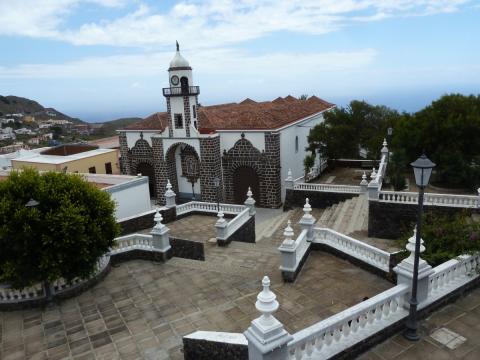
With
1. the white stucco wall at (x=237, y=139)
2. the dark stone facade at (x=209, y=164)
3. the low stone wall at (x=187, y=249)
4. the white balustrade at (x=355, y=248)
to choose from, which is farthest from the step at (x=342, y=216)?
the dark stone facade at (x=209, y=164)

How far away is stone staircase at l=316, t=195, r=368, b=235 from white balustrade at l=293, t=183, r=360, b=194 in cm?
72

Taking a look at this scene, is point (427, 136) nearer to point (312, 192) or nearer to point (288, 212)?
point (312, 192)

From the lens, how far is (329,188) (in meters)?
21.7

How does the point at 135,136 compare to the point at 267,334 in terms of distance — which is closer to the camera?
the point at 267,334

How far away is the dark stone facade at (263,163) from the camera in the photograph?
80.6 feet

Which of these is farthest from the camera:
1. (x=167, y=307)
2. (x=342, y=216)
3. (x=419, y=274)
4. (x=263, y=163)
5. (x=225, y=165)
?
(x=225, y=165)

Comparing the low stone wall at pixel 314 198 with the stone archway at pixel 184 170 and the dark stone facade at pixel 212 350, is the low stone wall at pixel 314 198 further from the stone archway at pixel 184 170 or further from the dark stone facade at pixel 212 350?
the dark stone facade at pixel 212 350

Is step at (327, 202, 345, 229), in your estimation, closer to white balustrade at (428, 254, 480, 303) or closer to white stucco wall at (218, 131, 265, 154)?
white stucco wall at (218, 131, 265, 154)

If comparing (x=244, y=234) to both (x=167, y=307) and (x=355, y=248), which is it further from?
(x=167, y=307)

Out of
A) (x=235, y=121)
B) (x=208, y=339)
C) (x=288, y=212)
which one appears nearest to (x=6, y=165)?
(x=235, y=121)

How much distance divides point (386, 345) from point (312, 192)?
50.8ft

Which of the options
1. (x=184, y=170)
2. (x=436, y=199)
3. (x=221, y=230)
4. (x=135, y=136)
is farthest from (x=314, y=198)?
(x=135, y=136)

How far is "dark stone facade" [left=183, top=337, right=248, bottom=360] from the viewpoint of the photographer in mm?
6828

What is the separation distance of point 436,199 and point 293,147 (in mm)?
13206
